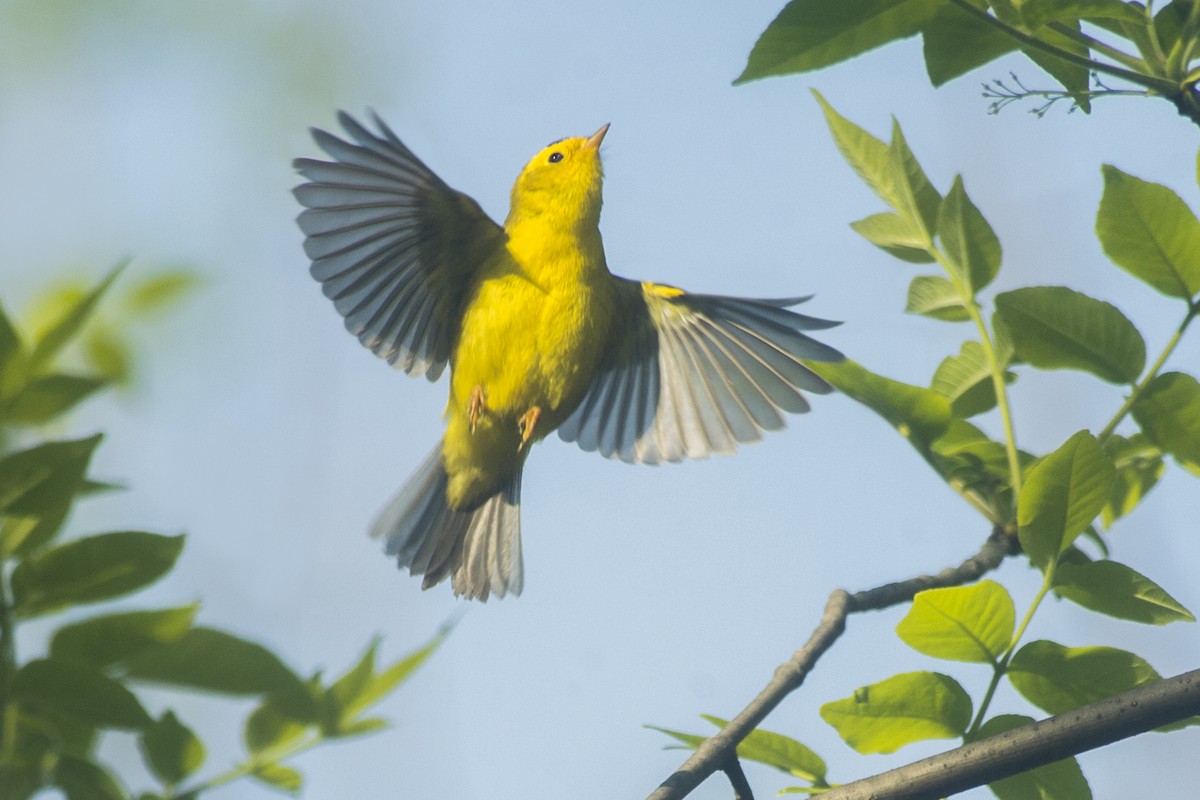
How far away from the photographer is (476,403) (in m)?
4.76

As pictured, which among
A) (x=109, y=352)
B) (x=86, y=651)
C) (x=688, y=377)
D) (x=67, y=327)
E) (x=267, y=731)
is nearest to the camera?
(x=67, y=327)

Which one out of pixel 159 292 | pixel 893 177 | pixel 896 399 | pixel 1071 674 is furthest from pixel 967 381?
pixel 159 292

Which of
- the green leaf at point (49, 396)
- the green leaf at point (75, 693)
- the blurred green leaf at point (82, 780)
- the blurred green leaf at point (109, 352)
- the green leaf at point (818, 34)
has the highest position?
the green leaf at point (818, 34)

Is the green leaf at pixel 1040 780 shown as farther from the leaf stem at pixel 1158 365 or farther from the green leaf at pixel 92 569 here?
the green leaf at pixel 92 569

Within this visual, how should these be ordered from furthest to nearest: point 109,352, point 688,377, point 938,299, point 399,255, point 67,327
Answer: point 688,377 < point 399,255 < point 938,299 < point 109,352 < point 67,327

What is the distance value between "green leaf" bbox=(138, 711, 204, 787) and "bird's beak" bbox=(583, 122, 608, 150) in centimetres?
428

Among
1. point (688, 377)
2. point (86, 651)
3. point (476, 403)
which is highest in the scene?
point (688, 377)

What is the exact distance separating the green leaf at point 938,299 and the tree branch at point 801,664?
0.56 metres

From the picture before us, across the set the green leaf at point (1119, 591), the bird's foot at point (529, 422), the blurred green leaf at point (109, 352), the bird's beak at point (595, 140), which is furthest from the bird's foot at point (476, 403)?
the blurred green leaf at point (109, 352)

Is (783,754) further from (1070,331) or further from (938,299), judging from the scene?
(938,299)

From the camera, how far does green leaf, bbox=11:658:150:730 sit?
122 centimetres

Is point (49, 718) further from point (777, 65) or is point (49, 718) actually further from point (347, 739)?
point (777, 65)

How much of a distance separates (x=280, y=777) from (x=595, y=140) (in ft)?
13.9

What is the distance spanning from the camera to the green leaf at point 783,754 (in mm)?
2230
